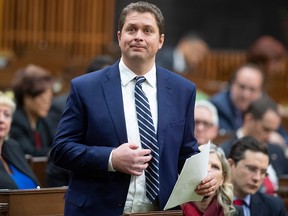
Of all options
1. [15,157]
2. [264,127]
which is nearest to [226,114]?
[264,127]

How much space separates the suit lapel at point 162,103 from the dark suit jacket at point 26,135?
3510 millimetres

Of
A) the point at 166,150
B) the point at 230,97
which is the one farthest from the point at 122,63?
the point at 230,97

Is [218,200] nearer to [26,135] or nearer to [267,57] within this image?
[26,135]

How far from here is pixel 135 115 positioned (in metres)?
Result: 4.43

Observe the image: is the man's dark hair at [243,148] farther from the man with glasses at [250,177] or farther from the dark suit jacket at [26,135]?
the dark suit jacket at [26,135]

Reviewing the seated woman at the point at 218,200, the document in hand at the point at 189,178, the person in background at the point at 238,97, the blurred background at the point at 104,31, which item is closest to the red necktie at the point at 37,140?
the person in background at the point at 238,97

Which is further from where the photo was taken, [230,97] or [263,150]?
[230,97]

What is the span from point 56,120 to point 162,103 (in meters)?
4.47

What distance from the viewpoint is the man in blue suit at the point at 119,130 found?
4371 mm

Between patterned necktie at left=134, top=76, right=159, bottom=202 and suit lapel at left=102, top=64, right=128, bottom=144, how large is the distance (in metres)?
0.08

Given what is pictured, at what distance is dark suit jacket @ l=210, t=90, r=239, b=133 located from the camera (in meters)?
9.63

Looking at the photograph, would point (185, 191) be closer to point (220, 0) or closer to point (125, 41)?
point (125, 41)

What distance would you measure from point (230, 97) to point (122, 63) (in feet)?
17.8

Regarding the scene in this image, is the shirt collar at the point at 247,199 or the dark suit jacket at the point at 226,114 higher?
the shirt collar at the point at 247,199
